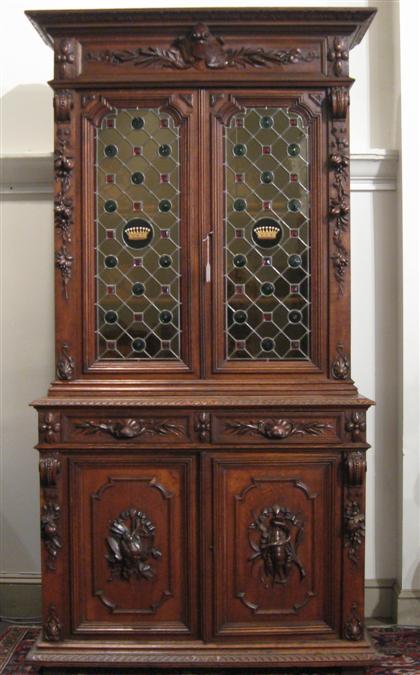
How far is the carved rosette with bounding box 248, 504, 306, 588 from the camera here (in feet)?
10.0

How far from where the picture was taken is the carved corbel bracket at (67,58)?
3055mm

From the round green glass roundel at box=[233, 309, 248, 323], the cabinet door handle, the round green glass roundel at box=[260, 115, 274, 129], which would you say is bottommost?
the round green glass roundel at box=[233, 309, 248, 323]

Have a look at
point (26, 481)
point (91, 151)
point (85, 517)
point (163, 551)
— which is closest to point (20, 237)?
point (91, 151)

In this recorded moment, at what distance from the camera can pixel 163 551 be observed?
308 centimetres

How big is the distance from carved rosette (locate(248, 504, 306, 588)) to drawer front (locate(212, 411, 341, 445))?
0.96ft

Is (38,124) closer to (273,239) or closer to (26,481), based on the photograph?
(273,239)

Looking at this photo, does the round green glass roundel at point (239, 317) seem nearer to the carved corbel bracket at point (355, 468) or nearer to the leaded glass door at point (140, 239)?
the leaded glass door at point (140, 239)

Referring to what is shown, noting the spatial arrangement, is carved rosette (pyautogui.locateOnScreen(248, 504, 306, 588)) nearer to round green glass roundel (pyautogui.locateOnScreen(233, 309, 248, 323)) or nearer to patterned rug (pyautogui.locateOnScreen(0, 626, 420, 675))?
patterned rug (pyautogui.locateOnScreen(0, 626, 420, 675))

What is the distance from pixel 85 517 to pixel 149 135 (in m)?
1.58

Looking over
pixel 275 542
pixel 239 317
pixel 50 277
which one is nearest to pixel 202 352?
pixel 239 317

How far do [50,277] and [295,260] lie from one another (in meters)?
Answer: 1.34

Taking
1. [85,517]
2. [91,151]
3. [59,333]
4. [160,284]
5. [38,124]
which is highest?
[38,124]

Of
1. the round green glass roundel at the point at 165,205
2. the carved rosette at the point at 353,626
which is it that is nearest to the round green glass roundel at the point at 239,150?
the round green glass roundel at the point at 165,205

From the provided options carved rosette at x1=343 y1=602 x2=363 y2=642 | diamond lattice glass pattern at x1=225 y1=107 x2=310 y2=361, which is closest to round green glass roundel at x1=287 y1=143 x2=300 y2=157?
diamond lattice glass pattern at x1=225 y1=107 x2=310 y2=361
